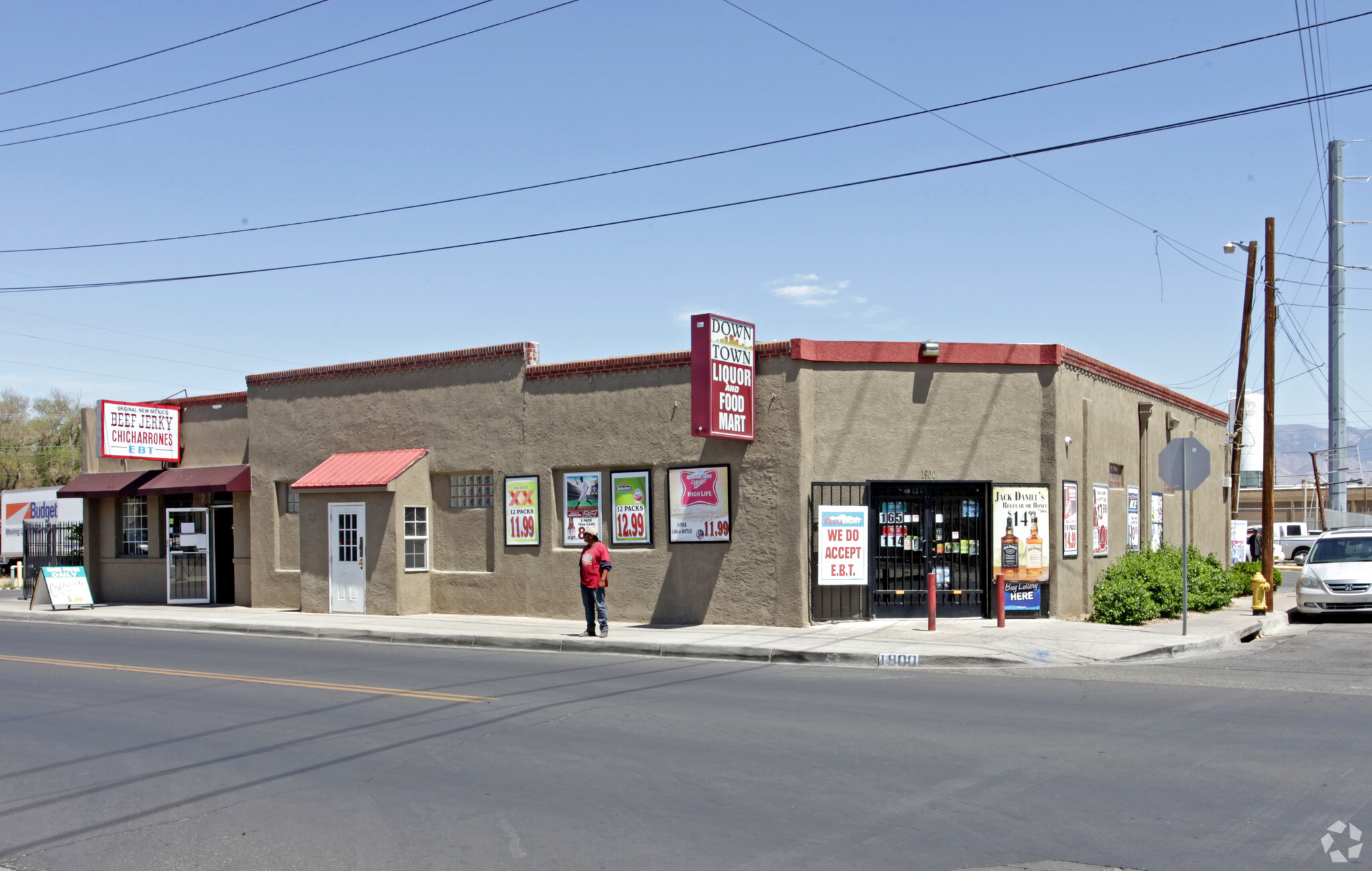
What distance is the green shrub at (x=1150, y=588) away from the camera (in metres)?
17.4

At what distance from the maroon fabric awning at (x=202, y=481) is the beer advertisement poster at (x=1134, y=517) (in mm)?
18384

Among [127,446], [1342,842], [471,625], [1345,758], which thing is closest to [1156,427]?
[471,625]

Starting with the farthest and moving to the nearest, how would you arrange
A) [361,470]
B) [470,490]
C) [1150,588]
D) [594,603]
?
[361,470] → [470,490] → [1150,588] → [594,603]

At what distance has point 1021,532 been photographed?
57.7 feet

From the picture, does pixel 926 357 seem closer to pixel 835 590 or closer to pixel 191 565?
pixel 835 590

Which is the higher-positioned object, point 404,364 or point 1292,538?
point 404,364

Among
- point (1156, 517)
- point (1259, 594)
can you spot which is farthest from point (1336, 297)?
point (1259, 594)

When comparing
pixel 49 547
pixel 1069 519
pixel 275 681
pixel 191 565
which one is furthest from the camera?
pixel 49 547

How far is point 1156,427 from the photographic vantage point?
A: 2338 centimetres

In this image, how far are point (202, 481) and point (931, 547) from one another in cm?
1609

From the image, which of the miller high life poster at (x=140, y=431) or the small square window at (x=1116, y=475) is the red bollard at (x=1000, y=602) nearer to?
the small square window at (x=1116, y=475)

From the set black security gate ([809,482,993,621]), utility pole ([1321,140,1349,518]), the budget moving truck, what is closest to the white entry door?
black security gate ([809,482,993,621])

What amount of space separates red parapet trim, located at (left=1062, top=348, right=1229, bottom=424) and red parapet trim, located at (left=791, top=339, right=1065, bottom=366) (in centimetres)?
54

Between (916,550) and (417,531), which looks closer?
(916,550)
